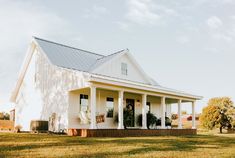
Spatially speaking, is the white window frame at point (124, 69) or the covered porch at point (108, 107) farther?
the white window frame at point (124, 69)

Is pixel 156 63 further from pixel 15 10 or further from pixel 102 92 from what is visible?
pixel 15 10

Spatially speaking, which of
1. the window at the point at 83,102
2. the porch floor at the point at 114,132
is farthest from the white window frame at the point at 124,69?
the porch floor at the point at 114,132

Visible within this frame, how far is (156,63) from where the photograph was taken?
26.5m

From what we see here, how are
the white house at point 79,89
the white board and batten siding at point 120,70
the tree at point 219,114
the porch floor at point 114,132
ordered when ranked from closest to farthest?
1. the porch floor at point 114,132
2. the white house at point 79,89
3. the white board and batten siding at point 120,70
4. the tree at point 219,114

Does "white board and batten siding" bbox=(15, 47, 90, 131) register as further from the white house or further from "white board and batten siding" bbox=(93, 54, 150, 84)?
"white board and batten siding" bbox=(93, 54, 150, 84)

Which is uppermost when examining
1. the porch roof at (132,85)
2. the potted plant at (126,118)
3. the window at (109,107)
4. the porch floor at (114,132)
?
the porch roof at (132,85)

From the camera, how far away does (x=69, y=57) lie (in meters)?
19.3

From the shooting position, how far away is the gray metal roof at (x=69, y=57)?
1816 centimetres

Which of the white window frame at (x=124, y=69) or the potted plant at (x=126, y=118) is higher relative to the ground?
the white window frame at (x=124, y=69)

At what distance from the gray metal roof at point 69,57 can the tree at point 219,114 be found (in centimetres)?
1989

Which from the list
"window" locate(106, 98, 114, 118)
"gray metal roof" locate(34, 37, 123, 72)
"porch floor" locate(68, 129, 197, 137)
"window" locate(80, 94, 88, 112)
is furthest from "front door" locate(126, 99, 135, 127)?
"window" locate(80, 94, 88, 112)

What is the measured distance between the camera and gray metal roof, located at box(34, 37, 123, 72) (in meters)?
18.2

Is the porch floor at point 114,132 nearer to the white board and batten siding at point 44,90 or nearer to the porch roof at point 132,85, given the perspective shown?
the white board and batten siding at point 44,90

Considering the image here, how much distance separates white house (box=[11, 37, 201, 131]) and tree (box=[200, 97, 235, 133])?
15545mm
